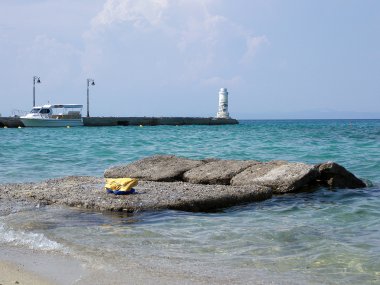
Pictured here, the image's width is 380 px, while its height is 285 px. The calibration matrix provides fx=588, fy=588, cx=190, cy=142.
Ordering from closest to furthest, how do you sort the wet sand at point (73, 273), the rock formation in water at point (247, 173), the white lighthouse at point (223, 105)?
the wet sand at point (73, 273), the rock formation in water at point (247, 173), the white lighthouse at point (223, 105)

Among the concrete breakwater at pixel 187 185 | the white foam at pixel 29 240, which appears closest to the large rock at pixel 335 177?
the concrete breakwater at pixel 187 185

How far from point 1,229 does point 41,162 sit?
470 inches

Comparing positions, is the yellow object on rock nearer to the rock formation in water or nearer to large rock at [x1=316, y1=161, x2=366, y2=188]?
the rock formation in water

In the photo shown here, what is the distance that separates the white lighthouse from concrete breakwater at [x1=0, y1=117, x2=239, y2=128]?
1344 millimetres

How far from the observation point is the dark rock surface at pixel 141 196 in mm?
8781

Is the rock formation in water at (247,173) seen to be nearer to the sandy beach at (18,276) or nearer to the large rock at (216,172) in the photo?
the large rock at (216,172)

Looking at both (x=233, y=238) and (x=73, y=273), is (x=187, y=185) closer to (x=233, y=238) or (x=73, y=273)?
(x=233, y=238)

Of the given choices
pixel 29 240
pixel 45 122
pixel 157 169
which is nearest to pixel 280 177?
pixel 157 169

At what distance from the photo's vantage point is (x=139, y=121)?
85.0 meters

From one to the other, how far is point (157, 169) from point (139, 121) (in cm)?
7314

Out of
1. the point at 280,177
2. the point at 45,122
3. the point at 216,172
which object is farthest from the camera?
the point at 45,122

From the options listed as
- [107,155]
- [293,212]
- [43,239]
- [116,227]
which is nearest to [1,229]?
[43,239]

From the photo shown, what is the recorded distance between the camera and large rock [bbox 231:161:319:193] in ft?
35.2

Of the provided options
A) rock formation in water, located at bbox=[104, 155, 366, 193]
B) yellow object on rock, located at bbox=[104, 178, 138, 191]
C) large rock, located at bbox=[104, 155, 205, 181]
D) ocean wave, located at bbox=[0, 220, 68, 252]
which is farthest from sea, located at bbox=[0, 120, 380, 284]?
large rock, located at bbox=[104, 155, 205, 181]
